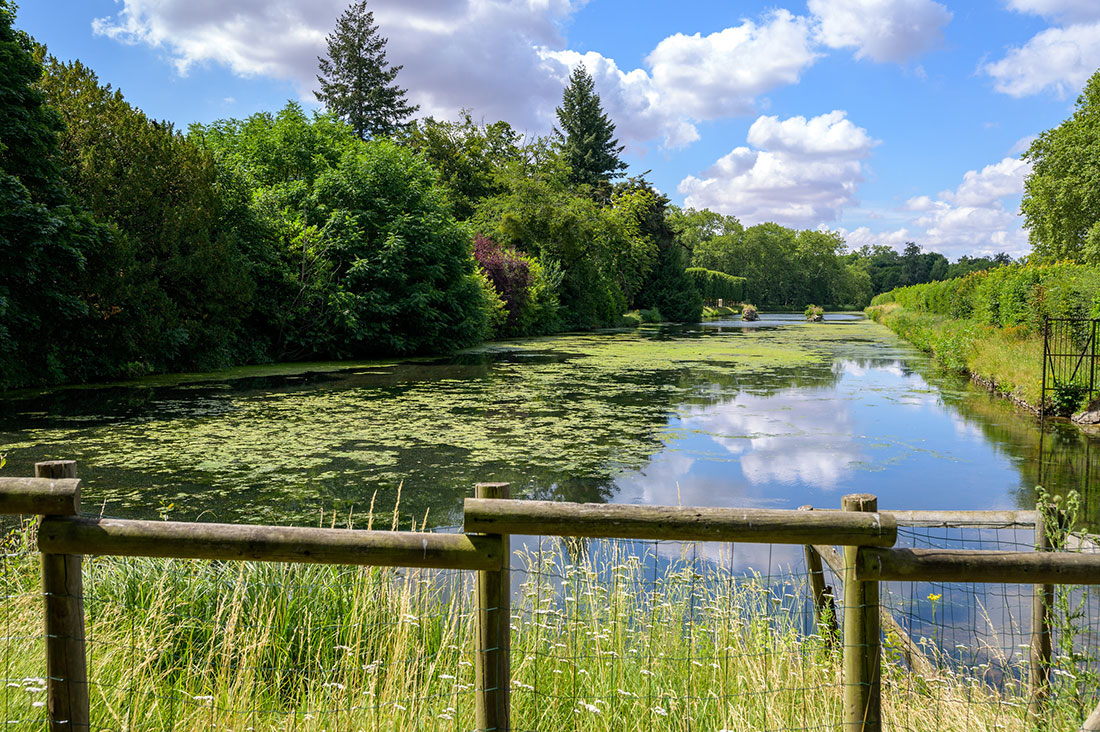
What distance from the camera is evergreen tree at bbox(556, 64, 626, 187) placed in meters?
46.3

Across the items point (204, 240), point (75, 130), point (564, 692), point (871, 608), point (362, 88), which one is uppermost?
point (362, 88)

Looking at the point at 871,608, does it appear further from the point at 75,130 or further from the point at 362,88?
the point at 362,88

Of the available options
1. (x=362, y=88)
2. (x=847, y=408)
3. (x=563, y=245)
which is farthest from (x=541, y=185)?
(x=847, y=408)

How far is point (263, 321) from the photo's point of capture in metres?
18.8

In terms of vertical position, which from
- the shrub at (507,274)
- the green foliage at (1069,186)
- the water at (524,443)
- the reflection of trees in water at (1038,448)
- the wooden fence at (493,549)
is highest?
the green foliage at (1069,186)

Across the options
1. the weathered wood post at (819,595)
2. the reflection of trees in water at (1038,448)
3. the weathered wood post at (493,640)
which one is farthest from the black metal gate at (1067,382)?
the weathered wood post at (493,640)

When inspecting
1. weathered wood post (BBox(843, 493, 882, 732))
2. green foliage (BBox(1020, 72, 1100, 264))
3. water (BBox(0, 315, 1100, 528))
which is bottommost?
water (BBox(0, 315, 1100, 528))

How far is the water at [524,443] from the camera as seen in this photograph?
6801 millimetres

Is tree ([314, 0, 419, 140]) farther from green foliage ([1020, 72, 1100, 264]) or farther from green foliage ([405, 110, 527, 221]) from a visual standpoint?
green foliage ([1020, 72, 1100, 264])

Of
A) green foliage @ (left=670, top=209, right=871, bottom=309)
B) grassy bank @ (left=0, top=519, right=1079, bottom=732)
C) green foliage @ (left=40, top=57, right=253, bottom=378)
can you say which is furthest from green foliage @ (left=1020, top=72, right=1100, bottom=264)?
green foliage @ (left=670, top=209, right=871, bottom=309)

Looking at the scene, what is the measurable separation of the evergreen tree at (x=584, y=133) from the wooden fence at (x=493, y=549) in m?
45.2

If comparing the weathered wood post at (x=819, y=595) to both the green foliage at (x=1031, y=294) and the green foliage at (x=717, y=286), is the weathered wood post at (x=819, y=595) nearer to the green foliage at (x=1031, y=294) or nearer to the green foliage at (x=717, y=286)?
the green foliage at (x=1031, y=294)

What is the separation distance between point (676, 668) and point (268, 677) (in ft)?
5.51

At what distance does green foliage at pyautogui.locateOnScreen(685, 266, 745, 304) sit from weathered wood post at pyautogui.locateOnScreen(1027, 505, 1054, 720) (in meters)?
56.9
